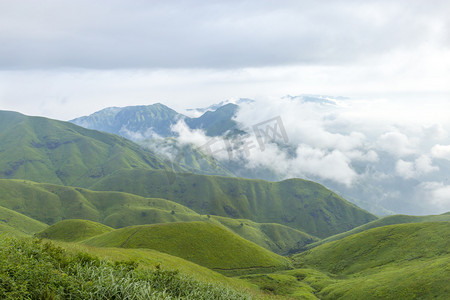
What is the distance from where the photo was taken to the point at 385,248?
13500 cm

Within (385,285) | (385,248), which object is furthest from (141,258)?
(385,248)

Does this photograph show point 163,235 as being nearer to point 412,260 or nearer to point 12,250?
point 412,260

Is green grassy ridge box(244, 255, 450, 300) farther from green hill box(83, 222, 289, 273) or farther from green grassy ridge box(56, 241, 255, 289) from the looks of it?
green grassy ridge box(56, 241, 255, 289)

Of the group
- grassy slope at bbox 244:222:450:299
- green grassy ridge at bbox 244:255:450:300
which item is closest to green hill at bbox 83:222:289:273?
grassy slope at bbox 244:222:450:299

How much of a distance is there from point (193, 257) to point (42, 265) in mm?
123799

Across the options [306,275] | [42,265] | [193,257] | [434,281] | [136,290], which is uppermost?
[42,265]

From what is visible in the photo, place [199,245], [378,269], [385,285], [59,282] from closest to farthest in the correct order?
[59,282], [385,285], [378,269], [199,245]

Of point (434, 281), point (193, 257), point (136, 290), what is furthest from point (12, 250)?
point (193, 257)

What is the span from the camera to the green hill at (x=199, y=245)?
13200cm

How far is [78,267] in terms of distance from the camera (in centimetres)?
1956

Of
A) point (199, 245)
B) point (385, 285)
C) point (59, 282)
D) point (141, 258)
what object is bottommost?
point (199, 245)

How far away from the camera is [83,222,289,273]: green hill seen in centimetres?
13200

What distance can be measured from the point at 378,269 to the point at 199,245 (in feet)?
268

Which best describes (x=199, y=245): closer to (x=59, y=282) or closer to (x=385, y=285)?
(x=385, y=285)
